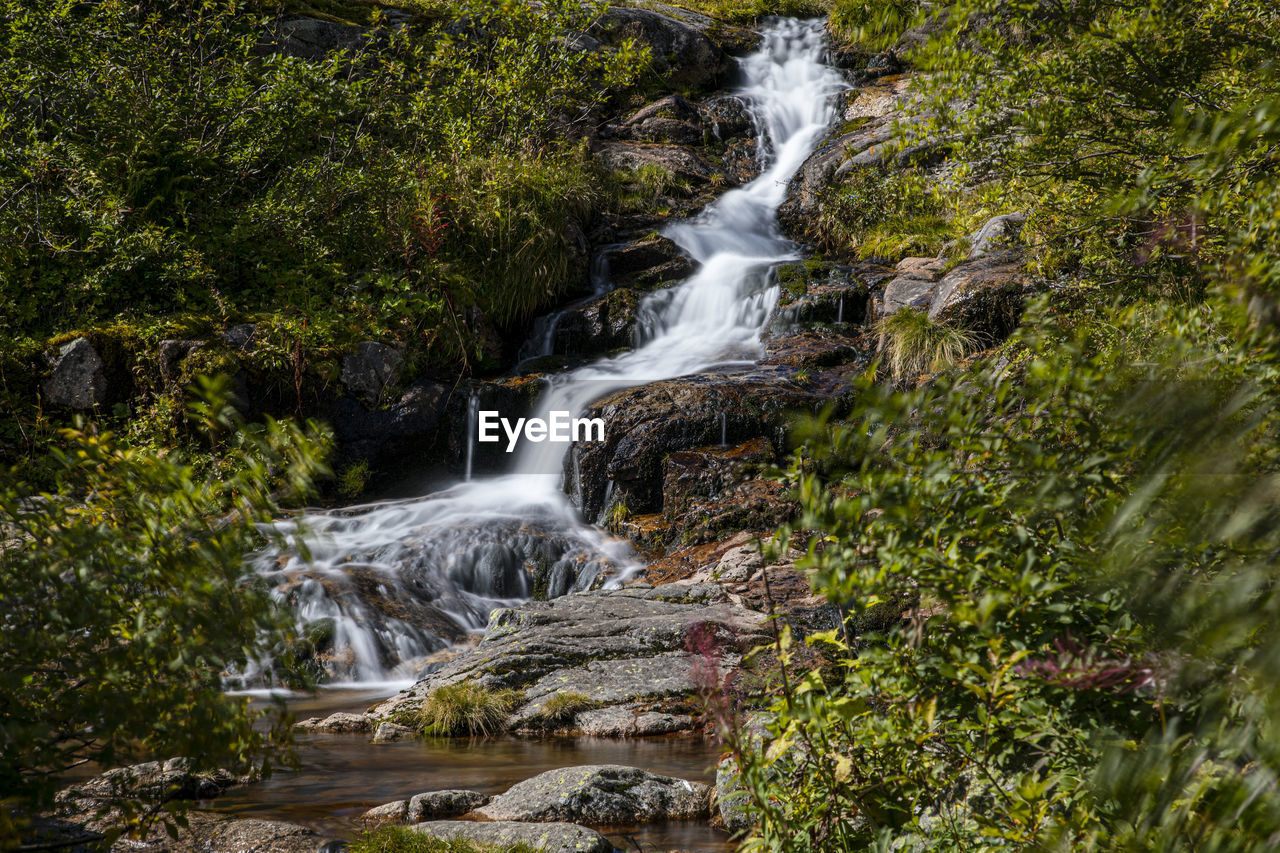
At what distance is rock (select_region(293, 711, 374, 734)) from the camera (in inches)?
234

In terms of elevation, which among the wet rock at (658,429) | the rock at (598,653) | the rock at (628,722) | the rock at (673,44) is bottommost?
the rock at (628,722)

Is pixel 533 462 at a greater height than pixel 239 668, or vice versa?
pixel 239 668

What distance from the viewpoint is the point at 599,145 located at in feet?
60.1

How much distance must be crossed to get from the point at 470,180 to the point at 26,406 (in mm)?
6789

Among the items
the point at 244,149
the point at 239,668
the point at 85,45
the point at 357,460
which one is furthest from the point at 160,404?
the point at 239,668

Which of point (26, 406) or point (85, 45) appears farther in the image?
point (85, 45)

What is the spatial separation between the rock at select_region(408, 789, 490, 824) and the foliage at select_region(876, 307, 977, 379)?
25.8 ft

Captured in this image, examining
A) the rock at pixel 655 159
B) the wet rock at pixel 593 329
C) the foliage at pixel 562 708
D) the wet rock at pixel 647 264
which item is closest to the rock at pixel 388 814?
the foliage at pixel 562 708

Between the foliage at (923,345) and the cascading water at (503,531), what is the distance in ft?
7.94

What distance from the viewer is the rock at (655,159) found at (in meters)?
17.3

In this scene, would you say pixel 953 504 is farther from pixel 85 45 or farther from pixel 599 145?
pixel 599 145

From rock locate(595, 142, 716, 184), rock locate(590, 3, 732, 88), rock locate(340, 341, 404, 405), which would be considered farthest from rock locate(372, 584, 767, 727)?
rock locate(590, 3, 732, 88)

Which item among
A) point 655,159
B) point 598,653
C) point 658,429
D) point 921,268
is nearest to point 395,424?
point 658,429

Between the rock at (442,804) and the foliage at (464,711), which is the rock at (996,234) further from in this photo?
the rock at (442,804)
